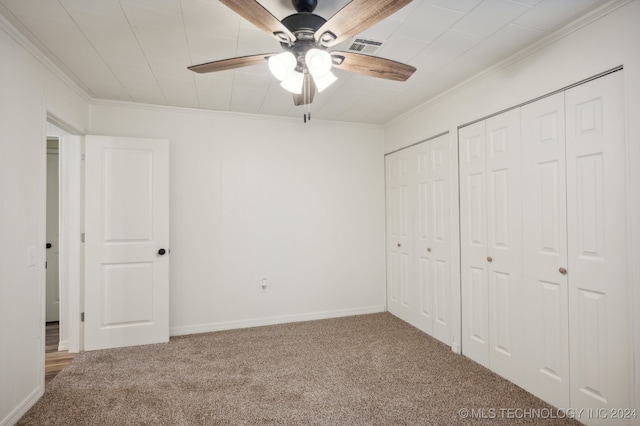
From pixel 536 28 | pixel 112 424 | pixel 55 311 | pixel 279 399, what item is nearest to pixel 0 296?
pixel 112 424

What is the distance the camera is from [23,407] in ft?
6.97

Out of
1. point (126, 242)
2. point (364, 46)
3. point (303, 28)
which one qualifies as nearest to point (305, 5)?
point (303, 28)

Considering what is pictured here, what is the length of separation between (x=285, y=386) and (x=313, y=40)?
2354mm

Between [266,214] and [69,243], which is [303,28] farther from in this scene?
[69,243]

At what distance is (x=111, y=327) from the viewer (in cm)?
318

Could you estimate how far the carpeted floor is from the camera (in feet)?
6.82

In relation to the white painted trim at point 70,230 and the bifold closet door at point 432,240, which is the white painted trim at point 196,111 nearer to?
the white painted trim at point 70,230

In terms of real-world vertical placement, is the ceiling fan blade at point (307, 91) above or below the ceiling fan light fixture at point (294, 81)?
above

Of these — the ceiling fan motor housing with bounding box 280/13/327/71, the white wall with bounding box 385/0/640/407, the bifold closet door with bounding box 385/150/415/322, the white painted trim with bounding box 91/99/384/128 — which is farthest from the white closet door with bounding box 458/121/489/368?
the ceiling fan motor housing with bounding box 280/13/327/71

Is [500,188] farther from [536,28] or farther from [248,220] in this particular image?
[248,220]

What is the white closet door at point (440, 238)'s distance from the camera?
10.4 ft

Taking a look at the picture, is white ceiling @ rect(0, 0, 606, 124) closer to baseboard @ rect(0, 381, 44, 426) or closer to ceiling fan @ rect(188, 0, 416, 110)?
ceiling fan @ rect(188, 0, 416, 110)

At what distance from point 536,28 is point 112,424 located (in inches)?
145

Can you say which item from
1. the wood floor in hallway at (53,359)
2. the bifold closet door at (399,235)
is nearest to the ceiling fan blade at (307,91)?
the bifold closet door at (399,235)
